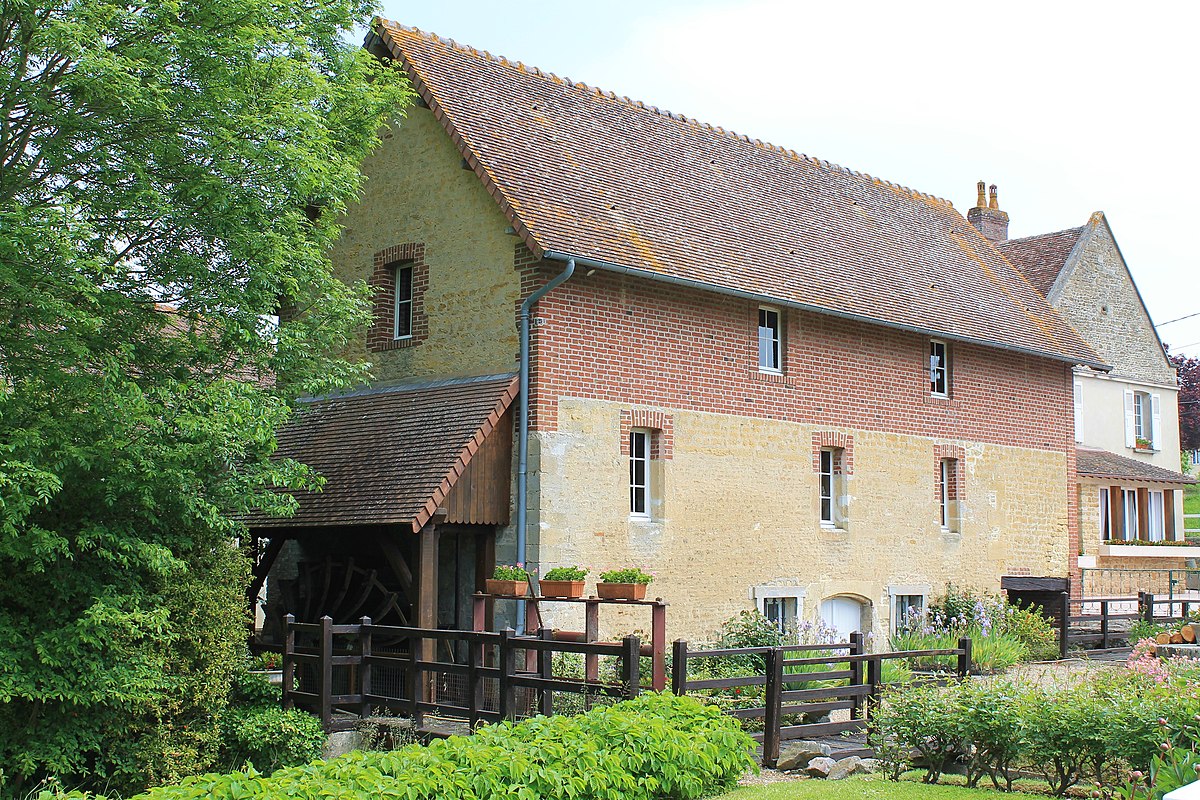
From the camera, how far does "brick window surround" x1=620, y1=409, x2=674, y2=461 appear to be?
648 inches

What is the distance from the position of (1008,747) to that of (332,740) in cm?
714

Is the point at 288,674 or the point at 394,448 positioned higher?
the point at 394,448

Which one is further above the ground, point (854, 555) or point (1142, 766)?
point (854, 555)

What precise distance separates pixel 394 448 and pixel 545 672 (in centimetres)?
425

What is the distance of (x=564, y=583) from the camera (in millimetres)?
14008

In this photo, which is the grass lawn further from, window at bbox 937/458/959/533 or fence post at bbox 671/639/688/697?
window at bbox 937/458/959/533

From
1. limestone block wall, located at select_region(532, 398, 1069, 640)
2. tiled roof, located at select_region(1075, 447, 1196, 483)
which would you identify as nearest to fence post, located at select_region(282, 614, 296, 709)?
limestone block wall, located at select_region(532, 398, 1069, 640)

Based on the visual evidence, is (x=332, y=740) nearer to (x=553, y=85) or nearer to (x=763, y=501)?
(x=763, y=501)

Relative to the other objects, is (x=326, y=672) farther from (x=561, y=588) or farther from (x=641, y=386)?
(x=641, y=386)

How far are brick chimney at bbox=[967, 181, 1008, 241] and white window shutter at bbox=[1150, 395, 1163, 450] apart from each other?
6759 mm

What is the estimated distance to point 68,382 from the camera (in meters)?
12.3

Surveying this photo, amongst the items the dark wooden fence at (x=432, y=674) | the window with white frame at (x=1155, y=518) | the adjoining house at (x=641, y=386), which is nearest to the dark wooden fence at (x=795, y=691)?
the dark wooden fence at (x=432, y=674)

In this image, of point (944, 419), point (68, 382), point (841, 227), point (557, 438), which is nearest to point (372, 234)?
point (557, 438)

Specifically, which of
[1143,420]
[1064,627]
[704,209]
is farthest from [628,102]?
[1143,420]
